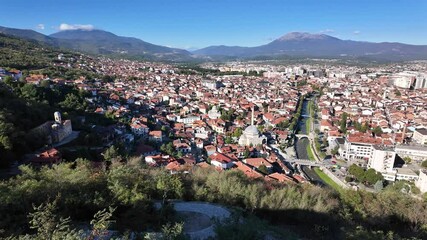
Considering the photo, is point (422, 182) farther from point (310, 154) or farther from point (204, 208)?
point (204, 208)

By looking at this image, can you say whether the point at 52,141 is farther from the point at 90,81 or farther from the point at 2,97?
the point at 90,81

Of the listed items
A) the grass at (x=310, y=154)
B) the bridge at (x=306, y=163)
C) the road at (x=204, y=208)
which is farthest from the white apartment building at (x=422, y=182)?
the road at (x=204, y=208)

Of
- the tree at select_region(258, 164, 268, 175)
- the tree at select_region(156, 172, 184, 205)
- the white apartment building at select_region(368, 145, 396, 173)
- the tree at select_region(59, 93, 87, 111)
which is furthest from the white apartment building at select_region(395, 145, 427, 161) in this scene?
the tree at select_region(59, 93, 87, 111)

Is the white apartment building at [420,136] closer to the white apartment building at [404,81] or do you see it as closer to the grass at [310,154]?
the grass at [310,154]

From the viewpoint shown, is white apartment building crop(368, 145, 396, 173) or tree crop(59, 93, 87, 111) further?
tree crop(59, 93, 87, 111)

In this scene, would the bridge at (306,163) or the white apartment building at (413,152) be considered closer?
the bridge at (306,163)

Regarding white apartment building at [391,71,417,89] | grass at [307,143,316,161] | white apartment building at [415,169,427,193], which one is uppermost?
white apartment building at [391,71,417,89]

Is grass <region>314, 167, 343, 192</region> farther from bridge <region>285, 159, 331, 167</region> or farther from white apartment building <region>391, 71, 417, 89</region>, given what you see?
white apartment building <region>391, 71, 417, 89</region>

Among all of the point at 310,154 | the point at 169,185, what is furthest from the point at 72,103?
the point at 310,154

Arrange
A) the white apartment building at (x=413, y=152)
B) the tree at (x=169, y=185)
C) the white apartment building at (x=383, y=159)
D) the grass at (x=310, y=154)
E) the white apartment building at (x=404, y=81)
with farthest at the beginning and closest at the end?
the white apartment building at (x=404, y=81) → the grass at (x=310, y=154) → the white apartment building at (x=413, y=152) → the white apartment building at (x=383, y=159) → the tree at (x=169, y=185)

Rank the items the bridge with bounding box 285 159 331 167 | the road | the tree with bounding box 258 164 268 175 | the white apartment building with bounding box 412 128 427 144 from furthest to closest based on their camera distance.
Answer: the white apartment building with bounding box 412 128 427 144 → the bridge with bounding box 285 159 331 167 → the tree with bounding box 258 164 268 175 → the road

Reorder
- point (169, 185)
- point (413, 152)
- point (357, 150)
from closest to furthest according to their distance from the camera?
point (169, 185), point (413, 152), point (357, 150)
